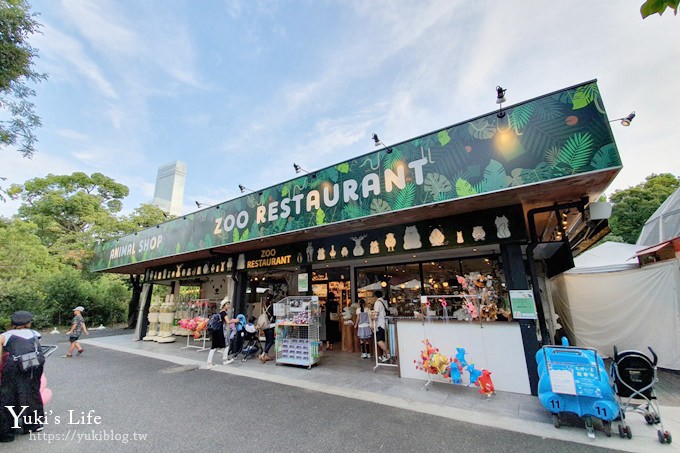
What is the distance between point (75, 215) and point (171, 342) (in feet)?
66.9

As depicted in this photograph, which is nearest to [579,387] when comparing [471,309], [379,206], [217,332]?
[471,309]

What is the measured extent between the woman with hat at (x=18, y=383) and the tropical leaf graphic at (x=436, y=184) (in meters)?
6.21

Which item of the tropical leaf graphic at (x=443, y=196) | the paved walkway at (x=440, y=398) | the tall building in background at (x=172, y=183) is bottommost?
the paved walkway at (x=440, y=398)

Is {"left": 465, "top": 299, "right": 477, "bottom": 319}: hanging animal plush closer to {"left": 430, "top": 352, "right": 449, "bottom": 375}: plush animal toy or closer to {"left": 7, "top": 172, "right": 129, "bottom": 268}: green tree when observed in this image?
{"left": 430, "top": 352, "right": 449, "bottom": 375}: plush animal toy

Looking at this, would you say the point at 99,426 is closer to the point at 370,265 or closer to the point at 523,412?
the point at 523,412

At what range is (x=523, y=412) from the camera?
13.3 feet

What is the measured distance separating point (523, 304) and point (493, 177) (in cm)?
245

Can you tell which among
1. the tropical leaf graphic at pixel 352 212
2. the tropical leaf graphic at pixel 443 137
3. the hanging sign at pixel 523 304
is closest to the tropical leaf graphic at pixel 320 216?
the tropical leaf graphic at pixel 352 212

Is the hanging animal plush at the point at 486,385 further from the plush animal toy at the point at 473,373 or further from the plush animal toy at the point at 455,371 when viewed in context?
the plush animal toy at the point at 455,371

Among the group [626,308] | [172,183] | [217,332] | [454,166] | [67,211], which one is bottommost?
[217,332]

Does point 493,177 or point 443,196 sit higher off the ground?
point 493,177

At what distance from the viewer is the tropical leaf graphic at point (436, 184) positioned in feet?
15.6

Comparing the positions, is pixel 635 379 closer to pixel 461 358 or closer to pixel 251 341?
pixel 461 358

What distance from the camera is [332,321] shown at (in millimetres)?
11070
